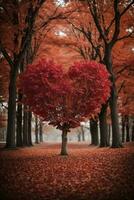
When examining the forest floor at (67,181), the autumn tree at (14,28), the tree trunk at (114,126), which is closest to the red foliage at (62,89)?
the autumn tree at (14,28)

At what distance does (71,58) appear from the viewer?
121 ft

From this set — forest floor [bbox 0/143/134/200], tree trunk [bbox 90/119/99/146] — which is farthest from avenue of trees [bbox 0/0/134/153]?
forest floor [bbox 0/143/134/200]

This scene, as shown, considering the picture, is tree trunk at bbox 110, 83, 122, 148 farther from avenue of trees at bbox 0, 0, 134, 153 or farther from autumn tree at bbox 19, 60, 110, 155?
autumn tree at bbox 19, 60, 110, 155

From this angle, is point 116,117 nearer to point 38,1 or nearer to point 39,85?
point 39,85

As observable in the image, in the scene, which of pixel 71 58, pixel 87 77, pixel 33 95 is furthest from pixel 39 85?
pixel 71 58

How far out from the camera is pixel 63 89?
1916 centimetres

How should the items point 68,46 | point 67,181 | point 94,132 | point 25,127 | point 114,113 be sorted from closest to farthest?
point 67,181, point 114,113, point 25,127, point 68,46, point 94,132

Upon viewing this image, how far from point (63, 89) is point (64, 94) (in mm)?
327

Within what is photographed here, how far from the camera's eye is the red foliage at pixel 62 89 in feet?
62.9

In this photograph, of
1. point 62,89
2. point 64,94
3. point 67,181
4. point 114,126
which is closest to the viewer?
point 67,181

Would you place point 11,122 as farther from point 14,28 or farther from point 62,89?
point 14,28

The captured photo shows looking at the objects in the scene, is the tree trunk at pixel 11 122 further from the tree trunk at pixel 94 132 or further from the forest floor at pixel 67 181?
the tree trunk at pixel 94 132

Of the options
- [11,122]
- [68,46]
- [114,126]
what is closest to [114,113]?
[114,126]

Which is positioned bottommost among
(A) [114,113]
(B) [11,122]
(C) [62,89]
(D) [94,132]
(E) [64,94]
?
(D) [94,132]
